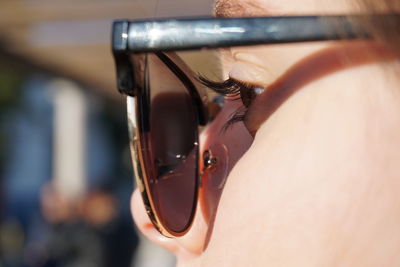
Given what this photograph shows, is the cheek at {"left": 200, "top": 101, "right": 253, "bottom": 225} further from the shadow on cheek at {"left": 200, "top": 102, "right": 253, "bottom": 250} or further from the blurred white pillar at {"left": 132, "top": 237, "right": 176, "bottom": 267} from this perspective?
the blurred white pillar at {"left": 132, "top": 237, "right": 176, "bottom": 267}

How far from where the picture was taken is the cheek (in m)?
0.99

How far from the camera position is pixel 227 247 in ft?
2.83

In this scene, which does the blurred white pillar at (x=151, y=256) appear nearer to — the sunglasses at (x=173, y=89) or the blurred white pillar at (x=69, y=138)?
the blurred white pillar at (x=69, y=138)

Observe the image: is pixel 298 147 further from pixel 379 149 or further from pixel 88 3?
pixel 88 3

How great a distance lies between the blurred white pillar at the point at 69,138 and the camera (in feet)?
31.2

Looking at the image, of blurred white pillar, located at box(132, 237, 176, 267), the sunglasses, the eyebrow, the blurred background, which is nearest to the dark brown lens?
the sunglasses

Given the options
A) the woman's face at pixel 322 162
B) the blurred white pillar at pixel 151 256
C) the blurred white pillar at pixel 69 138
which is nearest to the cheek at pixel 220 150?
the woman's face at pixel 322 162

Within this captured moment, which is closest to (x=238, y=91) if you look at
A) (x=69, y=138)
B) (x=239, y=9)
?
(x=239, y=9)

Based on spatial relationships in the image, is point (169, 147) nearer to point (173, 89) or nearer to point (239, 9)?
point (173, 89)

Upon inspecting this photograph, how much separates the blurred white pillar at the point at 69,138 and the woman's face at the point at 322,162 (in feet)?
28.6

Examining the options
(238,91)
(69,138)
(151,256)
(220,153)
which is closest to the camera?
(238,91)

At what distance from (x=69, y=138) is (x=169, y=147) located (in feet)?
29.4

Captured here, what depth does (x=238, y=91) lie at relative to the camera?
3.13 feet

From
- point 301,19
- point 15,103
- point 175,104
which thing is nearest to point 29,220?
point 15,103
